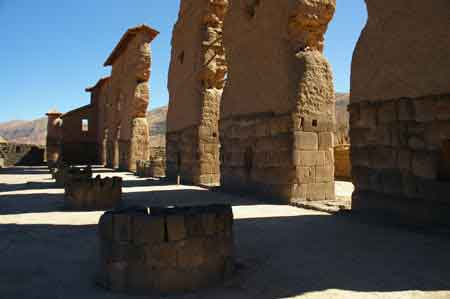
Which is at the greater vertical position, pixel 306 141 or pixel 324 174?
pixel 306 141

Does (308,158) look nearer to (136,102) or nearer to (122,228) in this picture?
(122,228)

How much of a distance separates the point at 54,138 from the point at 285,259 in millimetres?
26187

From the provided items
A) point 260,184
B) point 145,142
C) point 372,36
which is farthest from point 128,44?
point 372,36

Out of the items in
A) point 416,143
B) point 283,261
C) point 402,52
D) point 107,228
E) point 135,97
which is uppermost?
point 135,97

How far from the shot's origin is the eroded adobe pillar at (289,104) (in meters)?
6.93

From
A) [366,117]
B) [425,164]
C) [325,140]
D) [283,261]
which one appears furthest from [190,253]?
[325,140]

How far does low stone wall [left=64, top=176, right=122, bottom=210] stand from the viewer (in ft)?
21.3

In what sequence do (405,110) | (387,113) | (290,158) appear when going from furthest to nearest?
(290,158) → (387,113) → (405,110)

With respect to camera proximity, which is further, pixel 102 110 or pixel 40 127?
pixel 40 127

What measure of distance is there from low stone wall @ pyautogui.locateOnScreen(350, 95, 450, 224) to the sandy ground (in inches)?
13.9

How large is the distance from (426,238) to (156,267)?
314 centimetres

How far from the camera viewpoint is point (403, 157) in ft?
15.8

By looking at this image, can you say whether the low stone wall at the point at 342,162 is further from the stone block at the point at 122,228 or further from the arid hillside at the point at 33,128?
the arid hillside at the point at 33,128

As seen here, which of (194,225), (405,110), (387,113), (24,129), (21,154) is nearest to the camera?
(194,225)
